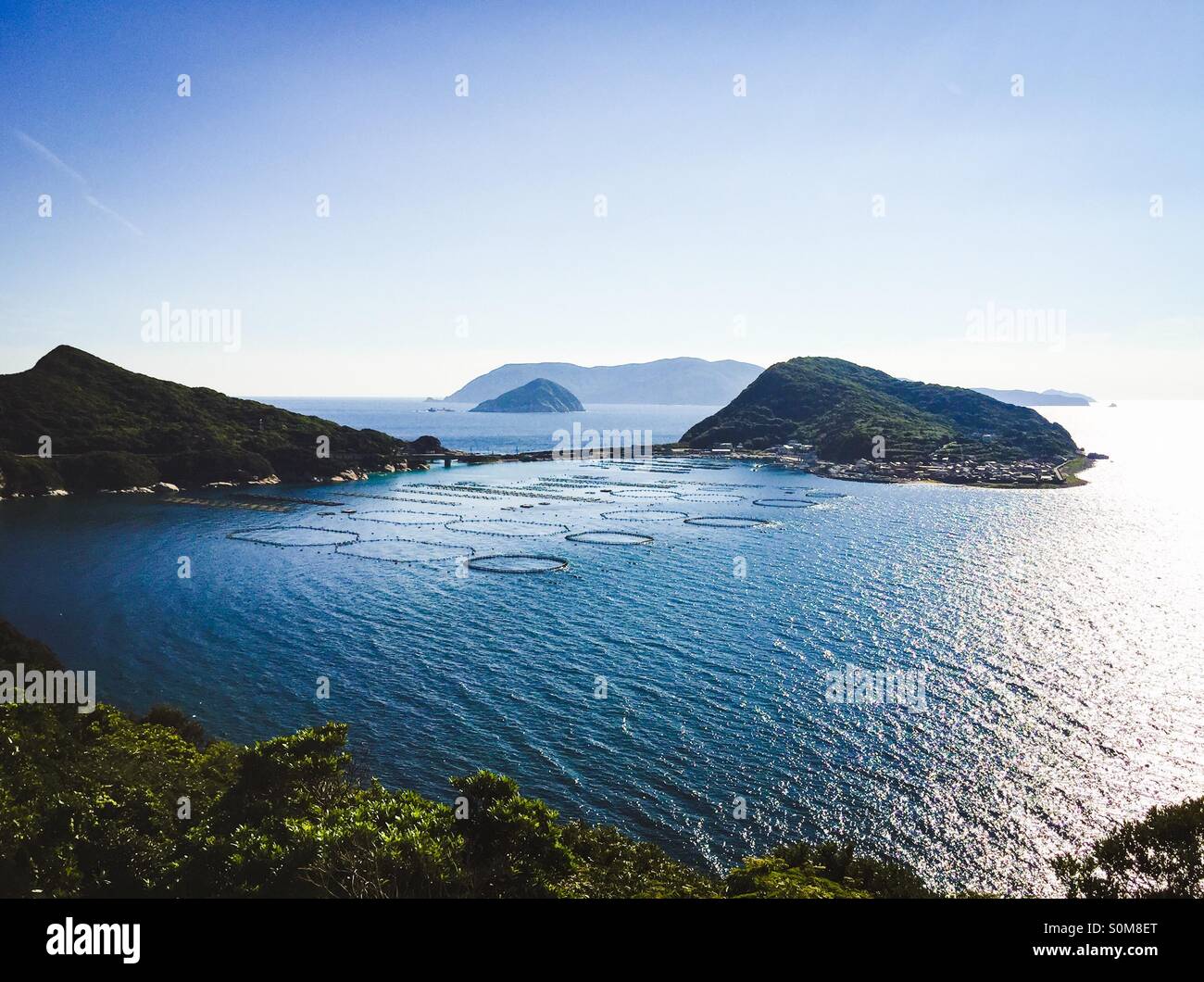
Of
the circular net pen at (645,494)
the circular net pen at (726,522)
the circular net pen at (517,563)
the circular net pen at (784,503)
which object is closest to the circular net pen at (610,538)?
the circular net pen at (517,563)

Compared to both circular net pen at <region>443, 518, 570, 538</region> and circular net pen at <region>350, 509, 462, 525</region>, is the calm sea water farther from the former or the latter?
circular net pen at <region>350, 509, 462, 525</region>

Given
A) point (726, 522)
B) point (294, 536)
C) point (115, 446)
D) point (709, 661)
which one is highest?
point (115, 446)

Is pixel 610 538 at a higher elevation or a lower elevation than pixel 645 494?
lower

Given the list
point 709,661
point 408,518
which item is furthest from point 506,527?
point 709,661

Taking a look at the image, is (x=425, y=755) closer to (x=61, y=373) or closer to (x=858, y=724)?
(x=858, y=724)

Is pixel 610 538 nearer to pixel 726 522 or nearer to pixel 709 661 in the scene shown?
pixel 726 522
